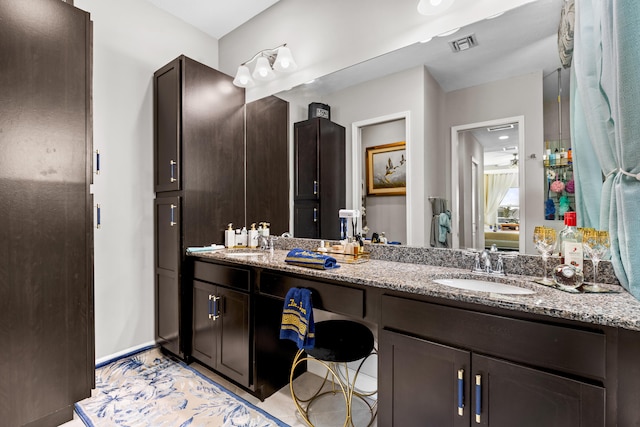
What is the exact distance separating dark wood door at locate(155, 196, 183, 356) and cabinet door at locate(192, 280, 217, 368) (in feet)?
0.45

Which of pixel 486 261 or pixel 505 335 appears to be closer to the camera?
pixel 505 335

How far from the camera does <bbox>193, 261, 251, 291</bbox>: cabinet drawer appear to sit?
180 centimetres

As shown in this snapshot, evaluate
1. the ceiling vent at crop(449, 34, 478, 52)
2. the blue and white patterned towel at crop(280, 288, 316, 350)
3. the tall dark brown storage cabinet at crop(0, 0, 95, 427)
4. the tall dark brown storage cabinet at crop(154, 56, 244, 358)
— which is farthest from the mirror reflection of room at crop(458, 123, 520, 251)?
the tall dark brown storage cabinet at crop(0, 0, 95, 427)

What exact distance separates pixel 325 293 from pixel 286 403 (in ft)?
2.89

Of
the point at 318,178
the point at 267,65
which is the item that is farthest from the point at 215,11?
the point at 318,178

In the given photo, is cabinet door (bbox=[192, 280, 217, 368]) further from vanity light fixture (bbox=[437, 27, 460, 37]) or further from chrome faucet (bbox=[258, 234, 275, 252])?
vanity light fixture (bbox=[437, 27, 460, 37])

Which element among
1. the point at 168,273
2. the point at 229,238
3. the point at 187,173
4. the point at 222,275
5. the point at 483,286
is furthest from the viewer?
the point at 229,238

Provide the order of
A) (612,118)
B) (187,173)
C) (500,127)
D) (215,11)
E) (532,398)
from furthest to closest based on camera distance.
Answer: (215,11) < (187,173) < (500,127) < (612,118) < (532,398)

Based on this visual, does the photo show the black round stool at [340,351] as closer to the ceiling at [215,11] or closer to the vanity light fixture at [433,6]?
the vanity light fixture at [433,6]

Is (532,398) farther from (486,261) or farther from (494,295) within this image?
(486,261)

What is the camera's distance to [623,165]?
105cm

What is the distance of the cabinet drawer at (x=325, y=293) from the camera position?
1.32 metres

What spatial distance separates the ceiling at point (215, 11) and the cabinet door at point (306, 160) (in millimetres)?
1112

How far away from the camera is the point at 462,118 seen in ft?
5.18
